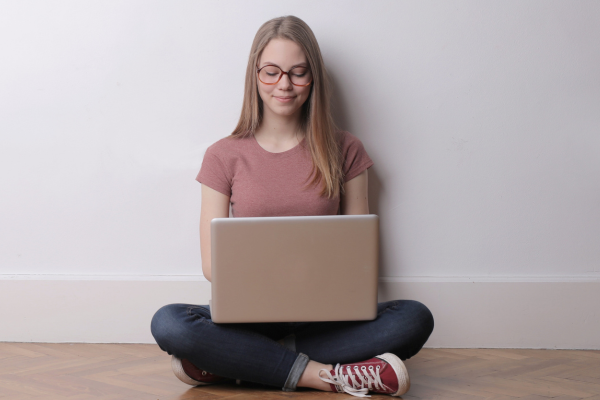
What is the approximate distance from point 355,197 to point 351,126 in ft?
0.93

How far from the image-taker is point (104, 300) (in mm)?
2006

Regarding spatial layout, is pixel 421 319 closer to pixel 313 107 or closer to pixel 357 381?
pixel 357 381

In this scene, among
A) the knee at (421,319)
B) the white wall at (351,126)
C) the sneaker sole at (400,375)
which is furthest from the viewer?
the white wall at (351,126)

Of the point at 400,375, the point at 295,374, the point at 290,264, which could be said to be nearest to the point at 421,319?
the point at 400,375

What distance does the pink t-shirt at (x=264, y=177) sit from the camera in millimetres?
1729

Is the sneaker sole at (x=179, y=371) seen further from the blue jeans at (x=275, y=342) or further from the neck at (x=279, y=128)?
the neck at (x=279, y=128)

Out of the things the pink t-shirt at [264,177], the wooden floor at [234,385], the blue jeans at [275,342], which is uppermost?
the pink t-shirt at [264,177]

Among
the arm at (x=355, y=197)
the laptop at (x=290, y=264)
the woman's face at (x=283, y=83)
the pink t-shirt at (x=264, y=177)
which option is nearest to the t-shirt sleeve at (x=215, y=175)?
the pink t-shirt at (x=264, y=177)

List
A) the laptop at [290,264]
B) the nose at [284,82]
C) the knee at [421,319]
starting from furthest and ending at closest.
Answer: the nose at [284,82]
the knee at [421,319]
the laptop at [290,264]

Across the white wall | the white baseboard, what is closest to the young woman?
the white wall

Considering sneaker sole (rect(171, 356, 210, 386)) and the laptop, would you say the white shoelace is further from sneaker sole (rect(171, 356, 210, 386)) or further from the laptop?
sneaker sole (rect(171, 356, 210, 386))

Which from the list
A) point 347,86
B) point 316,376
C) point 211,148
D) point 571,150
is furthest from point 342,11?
point 316,376

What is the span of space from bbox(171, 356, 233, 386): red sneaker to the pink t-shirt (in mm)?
464

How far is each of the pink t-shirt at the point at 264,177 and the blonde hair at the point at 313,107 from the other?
0.03m
